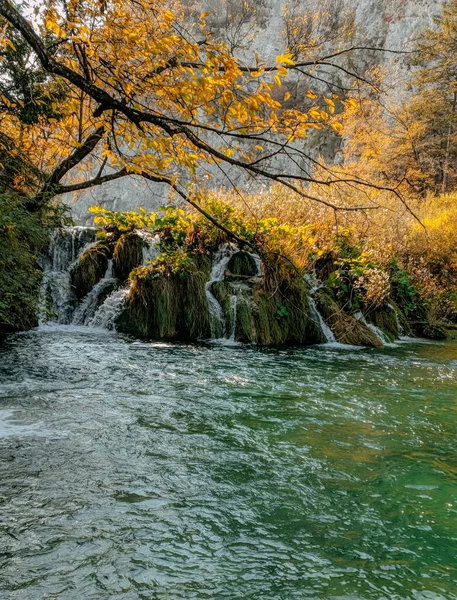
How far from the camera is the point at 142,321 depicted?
26.6ft

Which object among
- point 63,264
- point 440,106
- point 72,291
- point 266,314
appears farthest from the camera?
point 440,106

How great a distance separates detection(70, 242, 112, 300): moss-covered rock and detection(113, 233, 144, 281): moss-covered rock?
11.3 inches

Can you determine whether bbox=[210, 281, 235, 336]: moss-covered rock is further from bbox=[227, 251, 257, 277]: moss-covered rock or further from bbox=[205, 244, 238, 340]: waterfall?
bbox=[227, 251, 257, 277]: moss-covered rock

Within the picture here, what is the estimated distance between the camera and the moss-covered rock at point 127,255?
358 inches

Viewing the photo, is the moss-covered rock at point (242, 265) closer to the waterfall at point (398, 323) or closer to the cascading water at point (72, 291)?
the cascading water at point (72, 291)

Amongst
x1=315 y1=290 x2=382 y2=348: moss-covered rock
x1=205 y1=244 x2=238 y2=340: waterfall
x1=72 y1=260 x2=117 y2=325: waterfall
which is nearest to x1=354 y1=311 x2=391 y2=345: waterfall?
x1=315 y1=290 x2=382 y2=348: moss-covered rock

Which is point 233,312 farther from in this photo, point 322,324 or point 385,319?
point 385,319

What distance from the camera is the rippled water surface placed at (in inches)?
75.2

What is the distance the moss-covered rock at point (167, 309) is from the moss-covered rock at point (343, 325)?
2.37 meters

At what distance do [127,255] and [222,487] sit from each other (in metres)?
7.04

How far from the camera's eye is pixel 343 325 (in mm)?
8703

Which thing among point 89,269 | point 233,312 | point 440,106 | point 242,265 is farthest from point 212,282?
point 440,106

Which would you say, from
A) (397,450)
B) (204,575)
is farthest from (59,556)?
(397,450)

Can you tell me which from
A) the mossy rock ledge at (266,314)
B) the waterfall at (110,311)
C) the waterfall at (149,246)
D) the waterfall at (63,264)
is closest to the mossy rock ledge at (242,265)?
the mossy rock ledge at (266,314)
